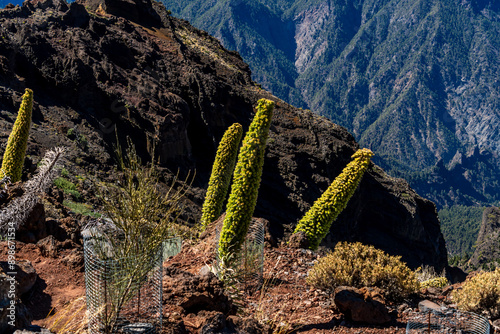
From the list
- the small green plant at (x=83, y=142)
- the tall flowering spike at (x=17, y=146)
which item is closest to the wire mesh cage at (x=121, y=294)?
the tall flowering spike at (x=17, y=146)

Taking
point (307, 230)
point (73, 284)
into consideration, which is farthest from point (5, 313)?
point (307, 230)

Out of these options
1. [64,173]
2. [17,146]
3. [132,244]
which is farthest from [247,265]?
→ [64,173]

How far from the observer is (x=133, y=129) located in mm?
26672

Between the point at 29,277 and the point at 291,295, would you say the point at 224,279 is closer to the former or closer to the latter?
the point at 291,295

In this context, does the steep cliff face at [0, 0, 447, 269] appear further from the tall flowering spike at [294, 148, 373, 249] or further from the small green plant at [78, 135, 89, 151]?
the tall flowering spike at [294, 148, 373, 249]

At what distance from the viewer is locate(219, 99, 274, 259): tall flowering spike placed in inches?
254

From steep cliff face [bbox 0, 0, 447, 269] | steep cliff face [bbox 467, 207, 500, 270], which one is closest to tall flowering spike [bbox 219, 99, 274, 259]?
steep cliff face [bbox 0, 0, 447, 269]

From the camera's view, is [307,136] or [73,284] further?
[307,136]

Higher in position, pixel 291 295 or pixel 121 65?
pixel 121 65

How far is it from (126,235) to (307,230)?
493 cm

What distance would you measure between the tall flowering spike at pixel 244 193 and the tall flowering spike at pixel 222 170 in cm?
225

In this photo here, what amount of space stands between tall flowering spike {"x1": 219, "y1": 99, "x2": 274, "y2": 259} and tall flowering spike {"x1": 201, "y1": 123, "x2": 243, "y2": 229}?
2245mm

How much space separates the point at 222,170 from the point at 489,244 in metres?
71.1

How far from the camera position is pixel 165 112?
2767cm
